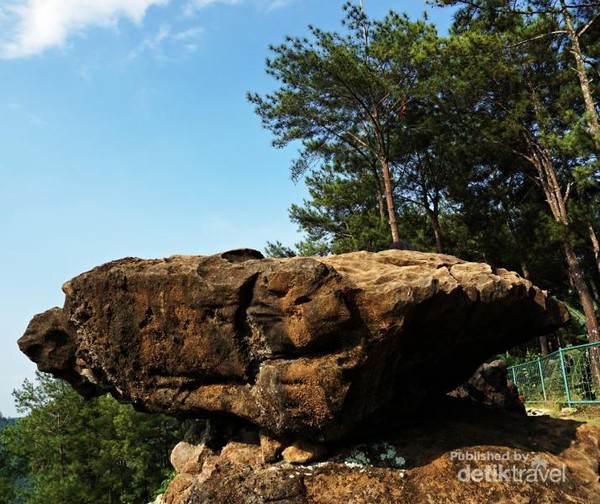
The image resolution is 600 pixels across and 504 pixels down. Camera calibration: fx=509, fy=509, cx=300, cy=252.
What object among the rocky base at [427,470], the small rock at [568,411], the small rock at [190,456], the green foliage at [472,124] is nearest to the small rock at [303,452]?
the rocky base at [427,470]

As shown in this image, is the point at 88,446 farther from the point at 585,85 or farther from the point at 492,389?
the point at 585,85

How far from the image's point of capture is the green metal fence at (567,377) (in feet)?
34.7

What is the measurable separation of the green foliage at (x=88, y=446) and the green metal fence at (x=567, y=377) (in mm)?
18555

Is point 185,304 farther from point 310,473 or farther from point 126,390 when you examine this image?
point 310,473

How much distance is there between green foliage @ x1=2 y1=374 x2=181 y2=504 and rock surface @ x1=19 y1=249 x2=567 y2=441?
2056cm

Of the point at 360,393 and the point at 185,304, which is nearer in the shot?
the point at 360,393

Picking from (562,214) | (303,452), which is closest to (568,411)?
(303,452)

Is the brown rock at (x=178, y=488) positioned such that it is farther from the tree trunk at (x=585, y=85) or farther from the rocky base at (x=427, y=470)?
the tree trunk at (x=585, y=85)

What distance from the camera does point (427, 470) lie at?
480cm

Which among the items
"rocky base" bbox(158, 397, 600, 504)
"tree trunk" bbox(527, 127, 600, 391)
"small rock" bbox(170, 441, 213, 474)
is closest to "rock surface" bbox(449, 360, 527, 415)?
"rocky base" bbox(158, 397, 600, 504)

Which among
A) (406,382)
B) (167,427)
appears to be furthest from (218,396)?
(167,427)

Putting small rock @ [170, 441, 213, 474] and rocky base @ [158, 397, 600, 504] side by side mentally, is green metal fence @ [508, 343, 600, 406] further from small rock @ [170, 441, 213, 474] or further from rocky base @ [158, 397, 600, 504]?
small rock @ [170, 441, 213, 474]

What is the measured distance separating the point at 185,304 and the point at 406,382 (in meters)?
2.51

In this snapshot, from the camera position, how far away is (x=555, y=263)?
68.4 ft
